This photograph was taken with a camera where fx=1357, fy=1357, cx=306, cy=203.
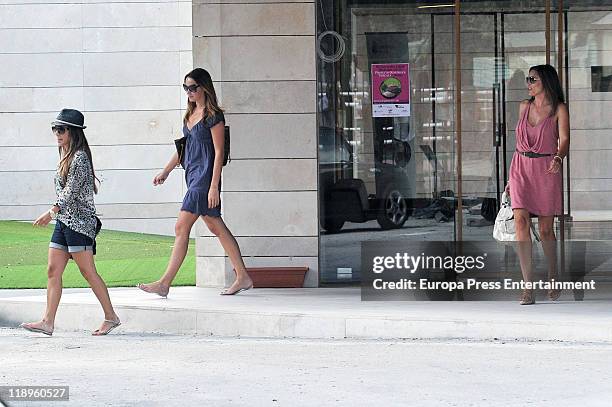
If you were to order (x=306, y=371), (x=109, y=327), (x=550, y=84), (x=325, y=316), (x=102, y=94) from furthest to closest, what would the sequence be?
(x=102, y=94)
(x=550, y=84)
(x=109, y=327)
(x=325, y=316)
(x=306, y=371)

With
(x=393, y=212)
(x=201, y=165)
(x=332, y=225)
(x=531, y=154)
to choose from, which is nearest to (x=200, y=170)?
(x=201, y=165)

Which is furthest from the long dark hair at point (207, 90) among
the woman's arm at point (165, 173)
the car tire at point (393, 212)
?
the car tire at point (393, 212)

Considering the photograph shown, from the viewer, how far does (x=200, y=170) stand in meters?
11.3

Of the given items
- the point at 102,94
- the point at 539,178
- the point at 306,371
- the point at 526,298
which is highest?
the point at 102,94

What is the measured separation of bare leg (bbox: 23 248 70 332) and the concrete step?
78 centimetres

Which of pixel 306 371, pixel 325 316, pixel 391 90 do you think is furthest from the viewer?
pixel 391 90

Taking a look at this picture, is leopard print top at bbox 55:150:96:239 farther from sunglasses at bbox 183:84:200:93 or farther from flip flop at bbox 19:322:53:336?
sunglasses at bbox 183:84:200:93

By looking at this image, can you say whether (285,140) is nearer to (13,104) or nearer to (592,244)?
(592,244)

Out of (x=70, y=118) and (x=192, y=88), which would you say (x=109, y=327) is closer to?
(x=70, y=118)

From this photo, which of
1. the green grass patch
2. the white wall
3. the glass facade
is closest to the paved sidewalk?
the glass facade

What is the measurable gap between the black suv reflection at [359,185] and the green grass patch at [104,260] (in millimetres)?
1888

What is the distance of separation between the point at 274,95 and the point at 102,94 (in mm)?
12660

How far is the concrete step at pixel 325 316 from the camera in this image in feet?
31.6

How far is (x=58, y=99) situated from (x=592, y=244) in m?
14.0
